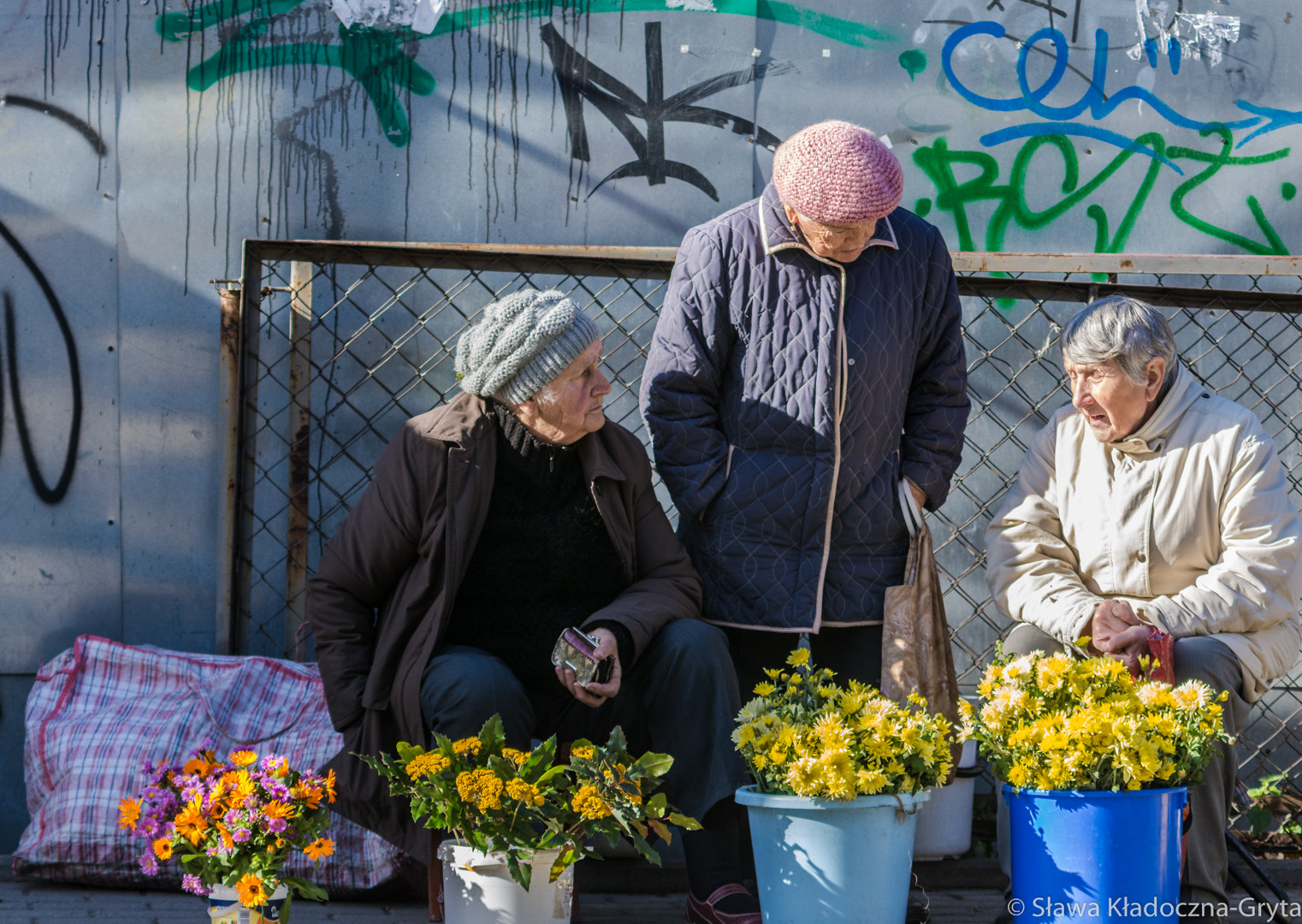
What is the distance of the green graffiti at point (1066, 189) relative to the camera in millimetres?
3873

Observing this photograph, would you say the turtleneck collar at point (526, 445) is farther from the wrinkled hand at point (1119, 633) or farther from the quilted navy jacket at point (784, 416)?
the wrinkled hand at point (1119, 633)

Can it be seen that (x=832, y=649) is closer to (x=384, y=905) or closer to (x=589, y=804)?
(x=589, y=804)

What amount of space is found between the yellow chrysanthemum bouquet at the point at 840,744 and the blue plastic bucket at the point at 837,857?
33mm

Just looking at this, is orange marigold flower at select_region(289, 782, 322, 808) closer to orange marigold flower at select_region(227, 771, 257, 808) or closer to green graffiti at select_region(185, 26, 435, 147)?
orange marigold flower at select_region(227, 771, 257, 808)

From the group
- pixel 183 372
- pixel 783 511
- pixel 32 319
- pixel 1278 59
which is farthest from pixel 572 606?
pixel 1278 59

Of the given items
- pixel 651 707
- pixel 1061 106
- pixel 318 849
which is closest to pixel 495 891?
pixel 318 849

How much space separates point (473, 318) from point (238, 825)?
1.86 m

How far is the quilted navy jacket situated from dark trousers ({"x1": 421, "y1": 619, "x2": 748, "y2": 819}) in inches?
9.6

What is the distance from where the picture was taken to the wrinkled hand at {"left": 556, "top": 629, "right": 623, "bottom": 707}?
252 cm

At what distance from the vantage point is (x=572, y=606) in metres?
2.72

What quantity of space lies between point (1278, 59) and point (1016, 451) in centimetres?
150

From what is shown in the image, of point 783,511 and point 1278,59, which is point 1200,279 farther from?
point 783,511

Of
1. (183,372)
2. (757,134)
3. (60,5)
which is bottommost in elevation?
(183,372)

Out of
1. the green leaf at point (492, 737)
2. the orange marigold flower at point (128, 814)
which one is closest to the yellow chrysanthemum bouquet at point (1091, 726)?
the green leaf at point (492, 737)
